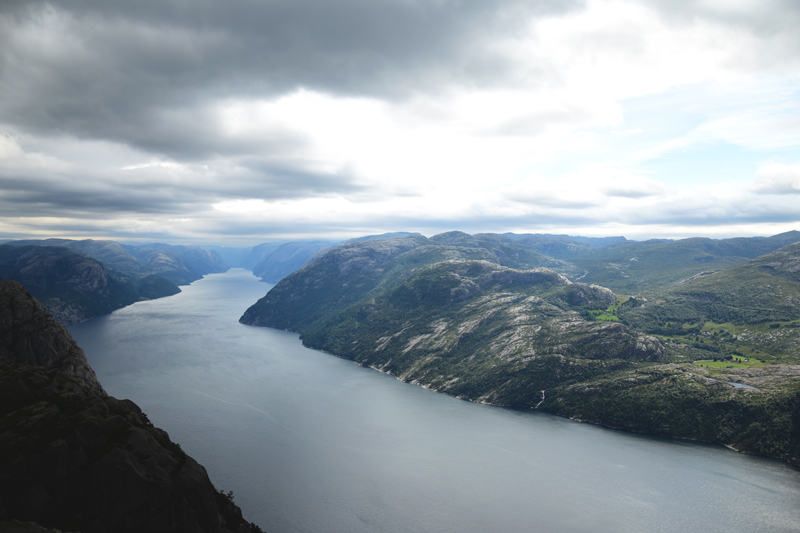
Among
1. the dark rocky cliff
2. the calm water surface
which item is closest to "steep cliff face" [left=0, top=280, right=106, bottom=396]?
the calm water surface

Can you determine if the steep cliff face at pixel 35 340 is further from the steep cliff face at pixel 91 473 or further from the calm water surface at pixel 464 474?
the steep cliff face at pixel 91 473

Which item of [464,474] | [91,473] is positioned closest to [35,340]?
[91,473]

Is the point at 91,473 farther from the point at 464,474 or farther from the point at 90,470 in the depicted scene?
the point at 464,474

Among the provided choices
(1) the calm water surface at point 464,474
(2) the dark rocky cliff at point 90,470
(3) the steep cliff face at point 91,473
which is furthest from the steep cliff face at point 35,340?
(3) the steep cliff face at point 91,473

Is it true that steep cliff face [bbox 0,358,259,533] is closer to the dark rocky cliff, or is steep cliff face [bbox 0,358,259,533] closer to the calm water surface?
the dark rocky cliff

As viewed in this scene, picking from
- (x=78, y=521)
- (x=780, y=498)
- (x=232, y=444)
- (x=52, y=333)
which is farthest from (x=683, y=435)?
(x=52, y=333)
